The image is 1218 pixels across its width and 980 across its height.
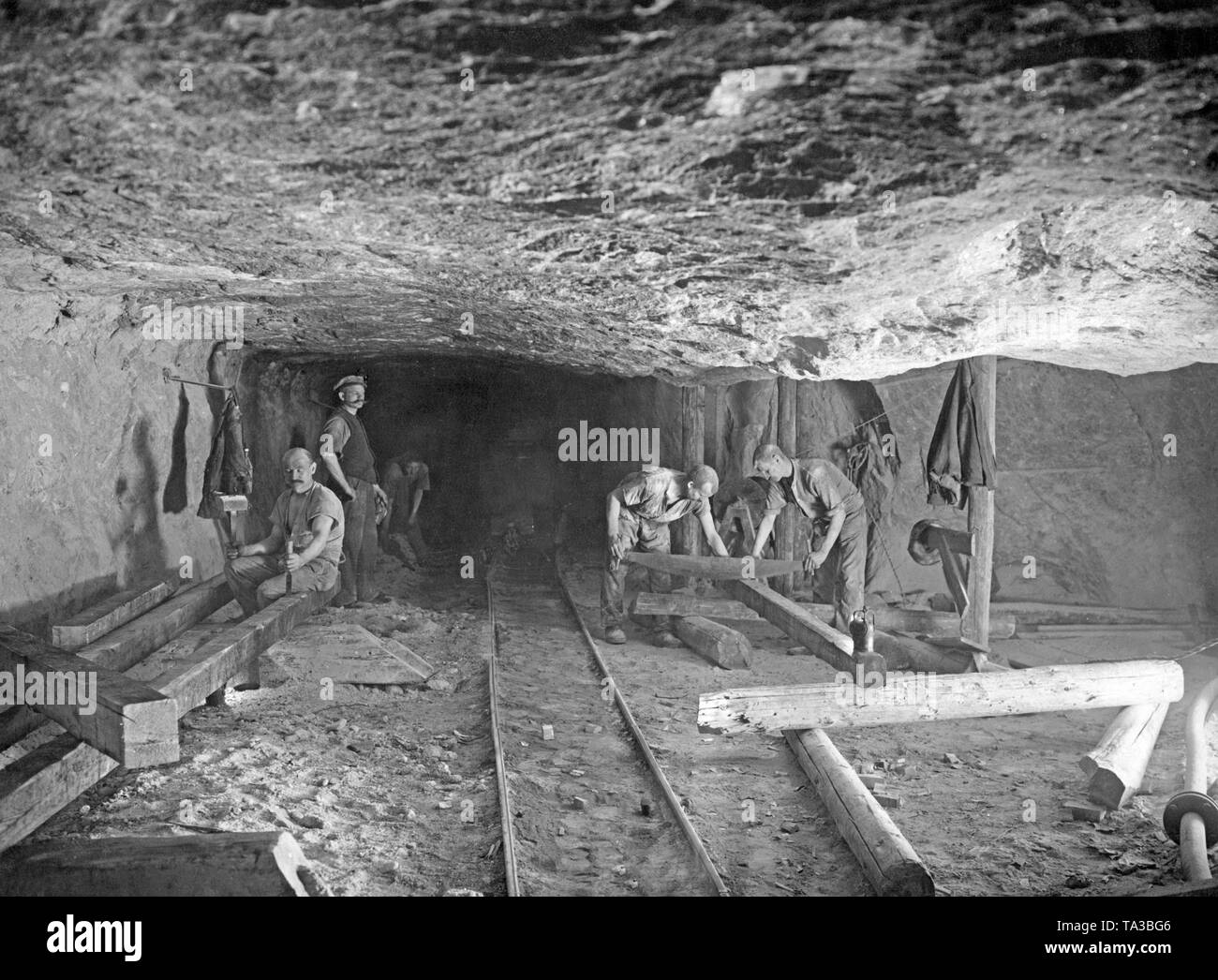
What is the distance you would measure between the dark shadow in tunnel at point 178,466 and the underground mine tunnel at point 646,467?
0.16 ft

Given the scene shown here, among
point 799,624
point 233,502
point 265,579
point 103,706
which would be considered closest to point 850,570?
point 799,624

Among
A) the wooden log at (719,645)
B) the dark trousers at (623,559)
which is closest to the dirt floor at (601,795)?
the wooden log at (719,645)

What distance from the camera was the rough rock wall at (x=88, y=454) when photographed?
5.36 meters

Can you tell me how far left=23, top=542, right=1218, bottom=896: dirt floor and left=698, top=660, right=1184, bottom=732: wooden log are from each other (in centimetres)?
43

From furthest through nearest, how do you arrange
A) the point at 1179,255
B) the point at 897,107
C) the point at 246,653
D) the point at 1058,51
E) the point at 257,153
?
the point at 246,653 → the point at 1179,255 → the point at 257,153 → the point at 897,107 → the point at 1058,51

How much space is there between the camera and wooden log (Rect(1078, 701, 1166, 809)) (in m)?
4.87

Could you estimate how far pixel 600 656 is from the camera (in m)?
8.12

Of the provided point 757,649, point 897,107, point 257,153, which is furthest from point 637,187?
point 757,649

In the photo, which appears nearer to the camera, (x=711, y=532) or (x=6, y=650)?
(x=6, y=650)

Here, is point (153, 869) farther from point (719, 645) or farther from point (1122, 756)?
point (719, 645)

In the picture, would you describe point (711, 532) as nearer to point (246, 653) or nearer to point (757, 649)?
point (757, 649)

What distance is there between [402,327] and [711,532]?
3305 mm

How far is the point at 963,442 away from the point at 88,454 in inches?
243

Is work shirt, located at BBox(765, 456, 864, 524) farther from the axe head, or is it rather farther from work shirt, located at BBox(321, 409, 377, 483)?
the axe head
